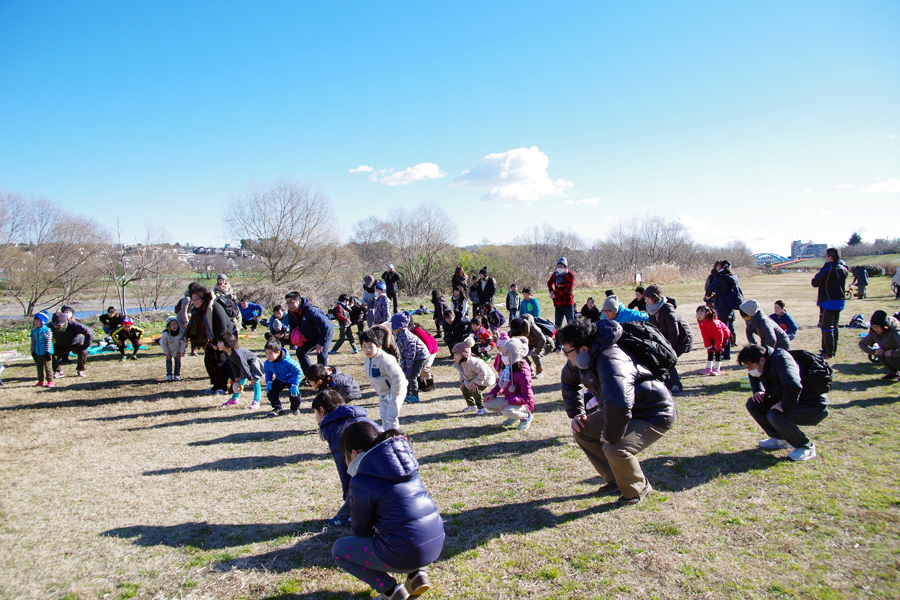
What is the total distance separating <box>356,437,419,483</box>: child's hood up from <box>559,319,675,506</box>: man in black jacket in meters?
1.67

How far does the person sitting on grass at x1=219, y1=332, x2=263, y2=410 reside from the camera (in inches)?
298

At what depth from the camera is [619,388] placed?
358cm

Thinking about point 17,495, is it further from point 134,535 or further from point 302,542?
point 302,542

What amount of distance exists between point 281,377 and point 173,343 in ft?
12.2

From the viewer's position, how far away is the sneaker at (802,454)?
4.67 metres

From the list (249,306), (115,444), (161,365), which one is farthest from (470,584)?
(249,306)

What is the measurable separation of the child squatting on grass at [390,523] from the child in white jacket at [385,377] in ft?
7.67

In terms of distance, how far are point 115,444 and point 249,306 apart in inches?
376

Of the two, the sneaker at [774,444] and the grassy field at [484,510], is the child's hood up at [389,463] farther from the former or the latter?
the sneaker at [774,444]

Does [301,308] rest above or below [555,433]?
above

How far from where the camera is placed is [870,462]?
4535mm

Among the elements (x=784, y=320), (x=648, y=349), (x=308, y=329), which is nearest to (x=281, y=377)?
(x=308, y=329)

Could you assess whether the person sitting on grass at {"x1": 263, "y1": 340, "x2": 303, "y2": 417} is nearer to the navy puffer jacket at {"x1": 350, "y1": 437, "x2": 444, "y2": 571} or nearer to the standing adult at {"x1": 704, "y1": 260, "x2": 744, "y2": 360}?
the navy puffer jacket at {"x1": 350, "y1": 437, "x2": 444, "y2": 571}

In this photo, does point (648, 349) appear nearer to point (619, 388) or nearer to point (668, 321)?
point (619, 388)
